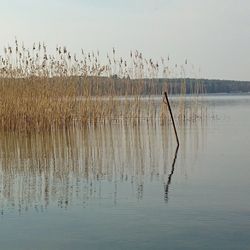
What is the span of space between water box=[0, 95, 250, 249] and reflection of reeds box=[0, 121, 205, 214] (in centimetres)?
1

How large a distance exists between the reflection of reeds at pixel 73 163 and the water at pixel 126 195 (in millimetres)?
15

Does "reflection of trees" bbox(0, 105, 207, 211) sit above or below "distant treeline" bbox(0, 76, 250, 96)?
below

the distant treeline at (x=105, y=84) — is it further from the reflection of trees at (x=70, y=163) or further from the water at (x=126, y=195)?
the water at (x=126, y=195)

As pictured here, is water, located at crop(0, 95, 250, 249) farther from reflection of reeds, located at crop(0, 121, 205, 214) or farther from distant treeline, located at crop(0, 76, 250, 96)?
distant treeline, located at crop(0, 76, 250, 96)

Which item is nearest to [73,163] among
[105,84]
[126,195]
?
[126,195]

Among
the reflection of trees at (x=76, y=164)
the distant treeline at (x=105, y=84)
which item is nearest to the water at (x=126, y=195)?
the reflection of trees at (x=76, y=164)

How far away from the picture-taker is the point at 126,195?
6008 mm

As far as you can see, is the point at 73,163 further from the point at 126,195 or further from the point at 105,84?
the point at 105,84

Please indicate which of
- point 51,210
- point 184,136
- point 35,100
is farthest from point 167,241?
point 35,100

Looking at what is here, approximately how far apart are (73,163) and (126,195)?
264 centimetres

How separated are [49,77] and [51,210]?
34.4ft

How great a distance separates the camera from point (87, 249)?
414cm

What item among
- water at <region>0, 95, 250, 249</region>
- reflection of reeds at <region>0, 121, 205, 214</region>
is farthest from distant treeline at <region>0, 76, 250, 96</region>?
water at <region>0, 95, 250, 249</region>

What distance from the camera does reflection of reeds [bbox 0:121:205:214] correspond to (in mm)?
6262
